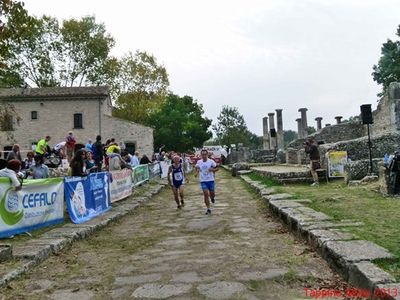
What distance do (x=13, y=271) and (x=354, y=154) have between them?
14.3 metres

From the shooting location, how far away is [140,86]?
4647 cm

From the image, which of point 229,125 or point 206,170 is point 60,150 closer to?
point 206,170

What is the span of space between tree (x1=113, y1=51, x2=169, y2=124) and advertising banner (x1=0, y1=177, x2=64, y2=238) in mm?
38021

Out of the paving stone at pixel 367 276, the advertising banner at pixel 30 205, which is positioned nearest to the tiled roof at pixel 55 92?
the advertising banner at pixel 30 205

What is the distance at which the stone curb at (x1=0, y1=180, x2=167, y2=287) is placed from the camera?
5.66 metres

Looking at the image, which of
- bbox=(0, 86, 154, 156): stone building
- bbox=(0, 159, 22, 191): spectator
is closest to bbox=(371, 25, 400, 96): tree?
bbox=(0, 86, 154, 156): stone building

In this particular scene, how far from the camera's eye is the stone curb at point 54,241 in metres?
5.66

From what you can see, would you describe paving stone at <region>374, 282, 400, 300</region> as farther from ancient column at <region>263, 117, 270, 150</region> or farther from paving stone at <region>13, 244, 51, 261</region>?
ancient column at <region>263, 117, 270, 150</region>

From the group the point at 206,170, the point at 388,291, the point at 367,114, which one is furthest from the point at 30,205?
the point at 367,114

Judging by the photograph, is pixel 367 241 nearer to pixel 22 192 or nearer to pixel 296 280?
pixel 296 280

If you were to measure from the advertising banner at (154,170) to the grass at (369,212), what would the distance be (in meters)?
11.6

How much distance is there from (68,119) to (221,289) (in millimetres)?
38908

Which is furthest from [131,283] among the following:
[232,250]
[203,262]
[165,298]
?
[232,250]

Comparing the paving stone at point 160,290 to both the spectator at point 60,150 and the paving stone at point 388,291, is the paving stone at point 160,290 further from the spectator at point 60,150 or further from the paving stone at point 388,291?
the spectator at point 60,150
